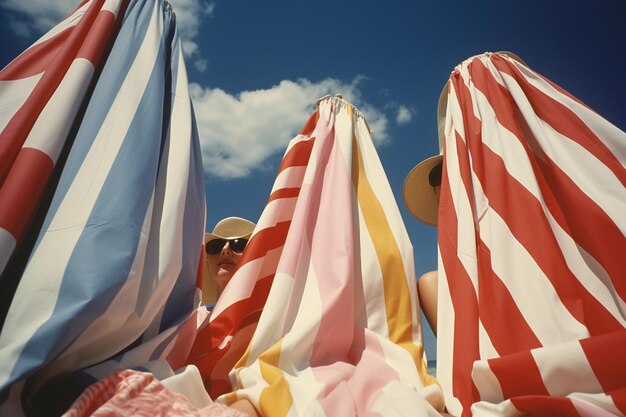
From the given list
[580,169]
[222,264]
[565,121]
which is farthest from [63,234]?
[222,264]

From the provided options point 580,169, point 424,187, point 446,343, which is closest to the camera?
point 446,343

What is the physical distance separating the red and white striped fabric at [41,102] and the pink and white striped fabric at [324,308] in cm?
56

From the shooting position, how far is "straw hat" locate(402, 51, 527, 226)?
1.82 meters

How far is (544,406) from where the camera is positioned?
2.34ft

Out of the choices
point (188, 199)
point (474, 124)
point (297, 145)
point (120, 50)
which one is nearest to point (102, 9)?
point (120, 50)

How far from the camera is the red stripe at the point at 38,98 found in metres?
0.76

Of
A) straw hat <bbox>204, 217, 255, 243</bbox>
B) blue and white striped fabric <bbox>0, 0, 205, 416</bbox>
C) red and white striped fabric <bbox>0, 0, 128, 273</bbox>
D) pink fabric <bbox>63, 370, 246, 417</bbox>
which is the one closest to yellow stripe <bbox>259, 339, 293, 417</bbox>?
pink fabric <bbox>63, 370, 246, 417</bbox>

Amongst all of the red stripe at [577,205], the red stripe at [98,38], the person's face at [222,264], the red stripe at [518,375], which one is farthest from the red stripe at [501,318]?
the person's face at [222,264]

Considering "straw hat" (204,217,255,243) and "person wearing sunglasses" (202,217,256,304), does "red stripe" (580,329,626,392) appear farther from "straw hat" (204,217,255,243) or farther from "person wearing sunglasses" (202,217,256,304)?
"straw hat" (204,217,255,243)

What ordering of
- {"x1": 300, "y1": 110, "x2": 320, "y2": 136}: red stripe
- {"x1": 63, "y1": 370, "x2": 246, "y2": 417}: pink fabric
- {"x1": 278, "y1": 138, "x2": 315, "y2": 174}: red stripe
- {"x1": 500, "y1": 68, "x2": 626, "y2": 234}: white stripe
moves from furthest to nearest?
{"x1": 300, "y1": 110, "x2": 320, "y2": 136}: red stripe < {"x1": 278, "y1": 138, "x2": 315, "y2": 174}: red stripe < {"x1": 500, "y1": 68, "x2": 626, "y2": 234}: white stripe < {"x1": 63, "y1": 370, "x2": 246, "y2": 417}: pink fabric

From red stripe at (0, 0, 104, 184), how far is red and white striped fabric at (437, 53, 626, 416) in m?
1.05

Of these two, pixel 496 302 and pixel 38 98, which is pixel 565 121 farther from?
pixel 38 98

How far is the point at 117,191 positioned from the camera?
81cm

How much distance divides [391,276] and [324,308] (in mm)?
298
